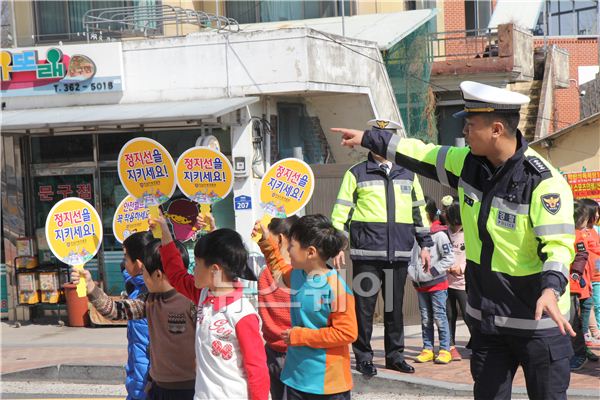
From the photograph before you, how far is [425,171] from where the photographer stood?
195 inches

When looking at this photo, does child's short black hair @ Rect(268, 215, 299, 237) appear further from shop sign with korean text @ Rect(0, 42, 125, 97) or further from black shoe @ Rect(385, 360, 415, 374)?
shop sign with korean text @ Rect(0, 42, 125, 97)

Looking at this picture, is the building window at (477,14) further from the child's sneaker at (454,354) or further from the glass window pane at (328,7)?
the child's sneaker at (454,354)

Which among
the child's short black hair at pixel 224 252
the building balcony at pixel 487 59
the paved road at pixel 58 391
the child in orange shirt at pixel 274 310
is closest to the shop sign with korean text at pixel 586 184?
the paved road at pixel 58 391

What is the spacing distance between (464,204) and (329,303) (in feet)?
2.98

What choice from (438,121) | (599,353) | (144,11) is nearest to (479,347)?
(599,353)

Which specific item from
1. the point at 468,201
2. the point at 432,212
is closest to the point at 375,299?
the point at 432,212

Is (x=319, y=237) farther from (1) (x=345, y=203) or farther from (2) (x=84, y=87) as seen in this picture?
(2) (x=84, y=87)

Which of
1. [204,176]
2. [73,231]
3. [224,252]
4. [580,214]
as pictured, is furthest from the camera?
[580,214]

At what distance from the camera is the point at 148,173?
648 cm

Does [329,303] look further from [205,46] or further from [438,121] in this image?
[438,121]

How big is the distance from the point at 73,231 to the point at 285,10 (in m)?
12.5

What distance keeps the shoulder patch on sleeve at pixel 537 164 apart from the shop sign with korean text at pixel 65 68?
1033cm

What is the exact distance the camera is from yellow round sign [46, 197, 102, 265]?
19.0 ft

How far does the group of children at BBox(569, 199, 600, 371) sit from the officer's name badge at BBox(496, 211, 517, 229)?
4099 mm
